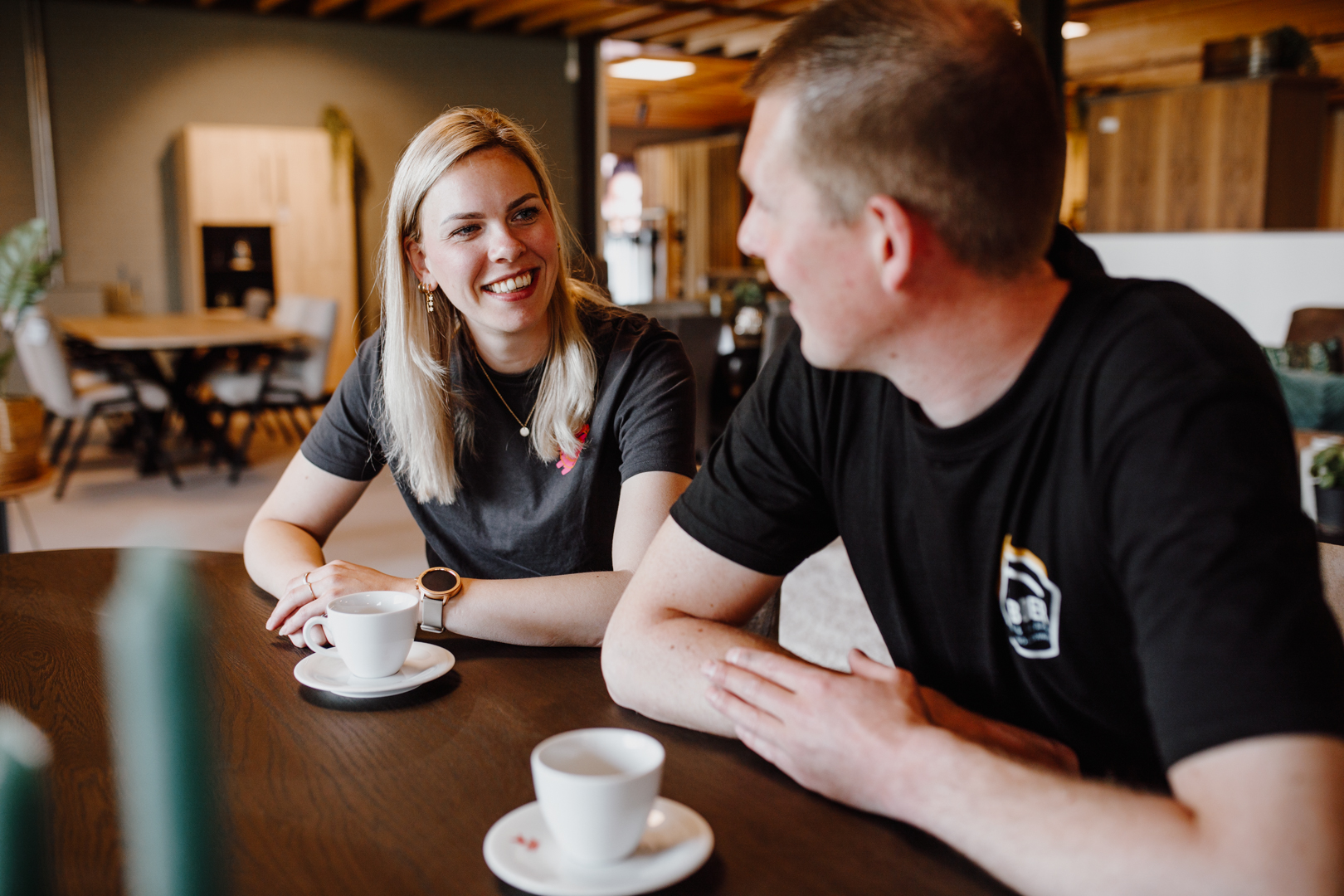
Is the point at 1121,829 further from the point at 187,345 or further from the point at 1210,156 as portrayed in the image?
the point at 1210,156

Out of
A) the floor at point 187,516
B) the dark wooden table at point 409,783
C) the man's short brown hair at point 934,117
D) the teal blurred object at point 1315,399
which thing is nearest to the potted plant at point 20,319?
the floor at point 187,516

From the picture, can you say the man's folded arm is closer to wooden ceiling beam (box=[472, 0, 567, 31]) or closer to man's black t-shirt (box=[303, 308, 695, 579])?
man's black t-shirt (box=[303, 308, 695, 579])

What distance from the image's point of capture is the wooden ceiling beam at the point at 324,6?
850 centimetres

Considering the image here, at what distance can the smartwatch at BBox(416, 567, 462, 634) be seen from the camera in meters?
1.26

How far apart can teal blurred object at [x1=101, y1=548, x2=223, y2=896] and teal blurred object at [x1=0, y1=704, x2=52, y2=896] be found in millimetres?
53

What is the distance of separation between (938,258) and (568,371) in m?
0.81

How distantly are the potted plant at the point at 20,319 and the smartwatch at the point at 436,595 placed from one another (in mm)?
3174

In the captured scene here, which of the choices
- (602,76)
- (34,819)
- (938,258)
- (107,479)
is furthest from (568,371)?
(602,76)

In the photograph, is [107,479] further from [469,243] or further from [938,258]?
[938,258]

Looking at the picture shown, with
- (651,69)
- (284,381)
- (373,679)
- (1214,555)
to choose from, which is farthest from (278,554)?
(651,69)

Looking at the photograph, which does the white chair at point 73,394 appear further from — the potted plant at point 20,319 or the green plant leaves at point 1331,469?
the green plant leaves at point 1331,469

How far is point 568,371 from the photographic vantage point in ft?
5.29

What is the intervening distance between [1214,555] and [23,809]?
2.96ft

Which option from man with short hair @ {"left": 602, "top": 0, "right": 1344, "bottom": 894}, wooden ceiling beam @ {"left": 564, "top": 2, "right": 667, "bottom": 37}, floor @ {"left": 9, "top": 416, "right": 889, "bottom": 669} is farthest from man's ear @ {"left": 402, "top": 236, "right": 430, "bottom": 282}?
wooden ceiling beam @ {"left": 564, "top": 2, "right": 667, "bottom": 37}
